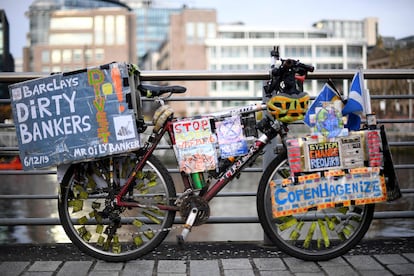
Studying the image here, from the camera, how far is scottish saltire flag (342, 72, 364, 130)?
3.45m

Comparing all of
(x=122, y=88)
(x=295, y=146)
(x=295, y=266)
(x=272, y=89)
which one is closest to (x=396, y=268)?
(x=295, y=266)

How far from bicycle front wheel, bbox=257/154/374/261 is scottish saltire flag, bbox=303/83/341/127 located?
0.28 metres

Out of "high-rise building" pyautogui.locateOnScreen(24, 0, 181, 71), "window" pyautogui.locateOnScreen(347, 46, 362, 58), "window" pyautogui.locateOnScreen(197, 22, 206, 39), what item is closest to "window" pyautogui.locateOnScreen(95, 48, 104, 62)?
"high-rise building" pyautogui.locateOnScreen(24, 0, 181, 71)

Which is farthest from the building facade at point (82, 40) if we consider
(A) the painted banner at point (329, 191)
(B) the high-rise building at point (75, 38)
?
(A) the painted banner at point (329, 191)

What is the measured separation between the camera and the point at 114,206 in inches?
140

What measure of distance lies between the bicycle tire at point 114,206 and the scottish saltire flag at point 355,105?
1152 mm

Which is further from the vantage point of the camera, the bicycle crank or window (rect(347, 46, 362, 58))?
window (rect(347, 46, 362, 58))

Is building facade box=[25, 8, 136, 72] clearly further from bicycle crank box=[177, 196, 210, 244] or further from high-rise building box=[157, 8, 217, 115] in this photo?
bicycle crank box=[177, 196, 210, 244]

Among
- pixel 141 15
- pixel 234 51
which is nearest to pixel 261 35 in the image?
pixel 234 51

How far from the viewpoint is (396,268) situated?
3.38 m

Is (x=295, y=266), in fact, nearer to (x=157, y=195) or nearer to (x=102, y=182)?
(x=157, y=195)

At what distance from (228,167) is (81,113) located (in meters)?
0.94

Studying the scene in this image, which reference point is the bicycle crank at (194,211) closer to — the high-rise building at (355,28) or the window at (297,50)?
the window at (297,50)

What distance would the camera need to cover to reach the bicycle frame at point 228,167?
3492 mm
